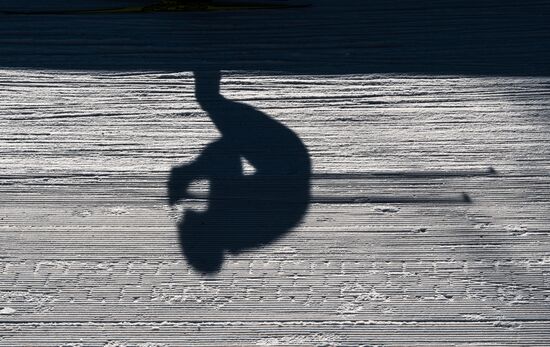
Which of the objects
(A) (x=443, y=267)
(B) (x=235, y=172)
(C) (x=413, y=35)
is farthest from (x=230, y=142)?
(C) (x=413, y=35)

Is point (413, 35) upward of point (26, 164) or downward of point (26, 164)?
upward

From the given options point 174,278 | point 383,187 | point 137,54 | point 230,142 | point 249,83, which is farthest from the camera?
point 137,54

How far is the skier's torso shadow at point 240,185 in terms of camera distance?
3752 millimetres

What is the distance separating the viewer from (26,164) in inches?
171

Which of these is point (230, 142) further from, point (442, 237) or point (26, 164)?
point (442, 237)

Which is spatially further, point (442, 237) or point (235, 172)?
point (235, 172)

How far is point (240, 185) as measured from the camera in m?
4.16

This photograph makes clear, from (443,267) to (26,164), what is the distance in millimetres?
1908

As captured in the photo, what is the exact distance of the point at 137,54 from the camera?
560cm

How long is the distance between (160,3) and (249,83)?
158cm

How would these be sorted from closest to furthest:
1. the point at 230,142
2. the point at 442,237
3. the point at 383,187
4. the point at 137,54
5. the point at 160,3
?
1. the point at 442,237
2. the point at 383,187
3. the point at 230,142
4. the point at 137,54
5. the point at 160,3

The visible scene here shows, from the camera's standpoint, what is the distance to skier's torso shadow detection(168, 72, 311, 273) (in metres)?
3.75

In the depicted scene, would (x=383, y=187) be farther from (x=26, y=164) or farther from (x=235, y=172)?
(x=26, y=164)

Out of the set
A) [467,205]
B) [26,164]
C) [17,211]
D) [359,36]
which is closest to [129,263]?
[17,211]
